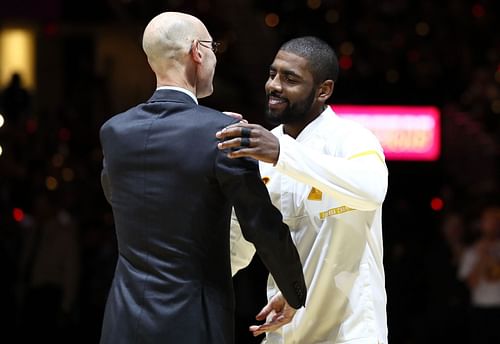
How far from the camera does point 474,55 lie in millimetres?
11953

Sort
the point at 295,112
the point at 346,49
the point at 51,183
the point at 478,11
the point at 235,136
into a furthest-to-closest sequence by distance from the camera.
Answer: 1. the point at 478,11
2. the point at 346,49
3. the point at 51,183
4. the point at 295,112
5. the point at 235,136

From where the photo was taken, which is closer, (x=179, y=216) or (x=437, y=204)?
(x=179, y=216)

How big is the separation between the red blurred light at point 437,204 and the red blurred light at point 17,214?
3706 millimetres

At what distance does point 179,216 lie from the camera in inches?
134

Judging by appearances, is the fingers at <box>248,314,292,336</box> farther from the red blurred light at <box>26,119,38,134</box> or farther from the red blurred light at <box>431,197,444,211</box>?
the red blurred light at <box>431,197,444,211</box>

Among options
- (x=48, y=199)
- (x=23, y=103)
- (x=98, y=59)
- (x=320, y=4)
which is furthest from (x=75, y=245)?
(x=320, y=4)

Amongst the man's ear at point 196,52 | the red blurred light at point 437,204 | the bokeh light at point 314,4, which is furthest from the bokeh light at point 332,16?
the man's ear at point 196,52

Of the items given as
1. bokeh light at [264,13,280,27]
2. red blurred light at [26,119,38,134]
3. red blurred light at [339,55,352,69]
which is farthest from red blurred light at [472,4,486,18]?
red blurred light at [26,119,38,134]

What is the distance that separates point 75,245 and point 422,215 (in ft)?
10.8

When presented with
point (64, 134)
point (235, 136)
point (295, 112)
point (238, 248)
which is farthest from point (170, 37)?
point (64, 134)

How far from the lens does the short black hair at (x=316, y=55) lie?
4.05m

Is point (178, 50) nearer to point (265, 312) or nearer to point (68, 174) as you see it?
point (265, 312)

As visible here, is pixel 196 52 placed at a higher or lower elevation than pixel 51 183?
higher

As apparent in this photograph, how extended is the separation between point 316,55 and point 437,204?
20.3 ft
